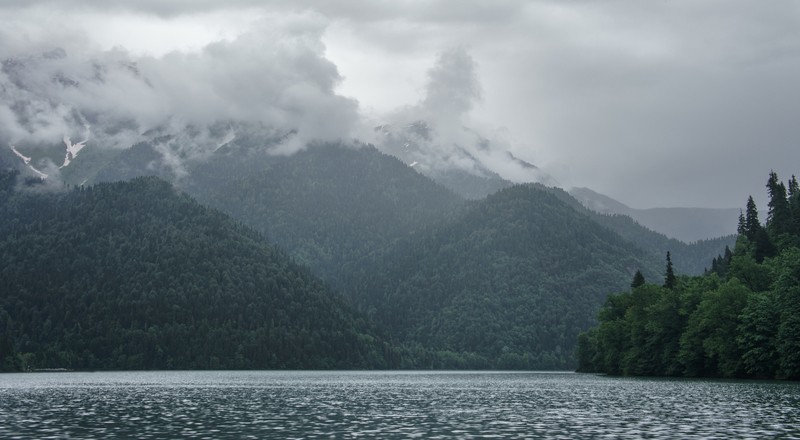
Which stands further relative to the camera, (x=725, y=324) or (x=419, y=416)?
(x=725, y=324)

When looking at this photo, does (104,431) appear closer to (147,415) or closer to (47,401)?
(147,415)

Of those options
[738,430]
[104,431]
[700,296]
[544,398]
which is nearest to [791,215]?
[700,296]

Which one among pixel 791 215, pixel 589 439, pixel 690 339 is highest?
pixel 791 215

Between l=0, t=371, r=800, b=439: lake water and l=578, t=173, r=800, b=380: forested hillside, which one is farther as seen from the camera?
l=578, t=173, r=800, b=380: forested hillside

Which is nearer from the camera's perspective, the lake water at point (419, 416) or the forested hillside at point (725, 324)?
the lake water at point (419, 416)

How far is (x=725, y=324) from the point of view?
139500 millimetres

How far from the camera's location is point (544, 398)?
103625mm

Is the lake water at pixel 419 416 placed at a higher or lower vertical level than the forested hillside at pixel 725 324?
lower

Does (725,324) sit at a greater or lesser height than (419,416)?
greater

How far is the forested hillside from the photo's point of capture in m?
126

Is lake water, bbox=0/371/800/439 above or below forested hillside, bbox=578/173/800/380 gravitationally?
below

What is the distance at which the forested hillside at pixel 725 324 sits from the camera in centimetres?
12562

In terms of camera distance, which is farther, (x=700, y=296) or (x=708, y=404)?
(x=700, y=296)

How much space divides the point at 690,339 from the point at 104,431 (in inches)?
4354
